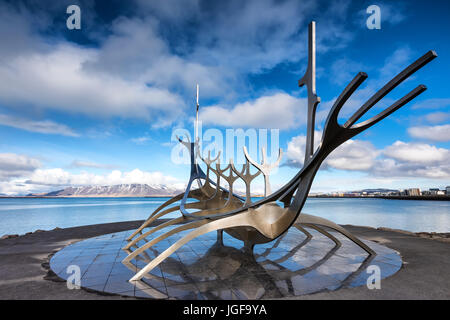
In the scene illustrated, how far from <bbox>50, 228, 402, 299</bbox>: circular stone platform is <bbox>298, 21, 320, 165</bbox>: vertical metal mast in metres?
3.23

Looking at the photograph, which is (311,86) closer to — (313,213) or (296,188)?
(296,188)

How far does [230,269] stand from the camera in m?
7.47

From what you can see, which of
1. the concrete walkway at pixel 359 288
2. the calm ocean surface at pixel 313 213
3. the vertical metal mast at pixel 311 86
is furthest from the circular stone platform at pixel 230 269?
the calm ocean surface at pixel 313 213

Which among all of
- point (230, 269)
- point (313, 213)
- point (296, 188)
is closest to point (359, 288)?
point (296, 188)

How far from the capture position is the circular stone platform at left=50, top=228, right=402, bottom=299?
19.1ft

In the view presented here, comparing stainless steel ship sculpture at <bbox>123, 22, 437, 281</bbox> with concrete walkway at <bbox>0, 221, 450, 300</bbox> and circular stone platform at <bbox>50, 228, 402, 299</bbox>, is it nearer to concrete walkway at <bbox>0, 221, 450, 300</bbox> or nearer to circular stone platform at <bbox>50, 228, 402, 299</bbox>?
circular stone platform at <bbox>50, 228, 402, 299</bbox>

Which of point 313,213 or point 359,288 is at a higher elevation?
point 359,288

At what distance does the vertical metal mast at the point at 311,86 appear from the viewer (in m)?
6.21

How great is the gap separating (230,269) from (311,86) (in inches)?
226

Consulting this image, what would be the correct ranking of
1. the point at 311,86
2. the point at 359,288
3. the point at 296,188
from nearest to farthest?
the point at 359,288 → the point at 311,86 → the point at 296,188

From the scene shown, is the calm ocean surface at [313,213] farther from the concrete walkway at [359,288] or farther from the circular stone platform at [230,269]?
the circular stone platform at [230,269]

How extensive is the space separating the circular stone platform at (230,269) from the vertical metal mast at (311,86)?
3.23m

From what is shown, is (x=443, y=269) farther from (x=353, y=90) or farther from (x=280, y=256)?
(x=353, y=90)
